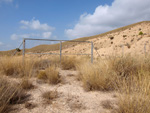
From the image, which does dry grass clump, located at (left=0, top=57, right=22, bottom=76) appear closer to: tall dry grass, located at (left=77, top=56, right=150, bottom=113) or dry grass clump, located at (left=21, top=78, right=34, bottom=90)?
dry grass clump, located at (left=21, top=78, right=34, bottom=90)

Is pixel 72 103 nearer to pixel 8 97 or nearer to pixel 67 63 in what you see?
pixel 8 97

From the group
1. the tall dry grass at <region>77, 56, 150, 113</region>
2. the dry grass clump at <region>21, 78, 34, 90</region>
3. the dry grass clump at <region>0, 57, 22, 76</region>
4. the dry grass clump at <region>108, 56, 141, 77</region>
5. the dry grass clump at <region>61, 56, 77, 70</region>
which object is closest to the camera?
the tall dry grass at <region>77, 56, 150, 113</region>

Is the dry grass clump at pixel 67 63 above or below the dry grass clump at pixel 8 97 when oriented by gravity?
above

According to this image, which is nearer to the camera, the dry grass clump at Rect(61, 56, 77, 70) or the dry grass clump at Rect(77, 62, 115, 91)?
the dry grass clump at Rect(77, 62, 115, 91)

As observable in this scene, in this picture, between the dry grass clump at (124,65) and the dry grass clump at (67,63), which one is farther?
the dry grass clump at (67,63)

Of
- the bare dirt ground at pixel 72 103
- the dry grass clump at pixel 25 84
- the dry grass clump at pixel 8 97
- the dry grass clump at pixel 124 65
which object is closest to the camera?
the dry grass clump at pixel 8 97

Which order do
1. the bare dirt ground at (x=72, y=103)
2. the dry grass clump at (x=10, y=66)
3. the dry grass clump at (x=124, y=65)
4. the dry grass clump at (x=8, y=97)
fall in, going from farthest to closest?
1. the dry grass clump at (x=10, y=66)
2. the dry grass clump at (x=124, y=65)
3. the bare dirt ground at (x=72, y=103)
4. the dry grass clump at (x=8, y=97)

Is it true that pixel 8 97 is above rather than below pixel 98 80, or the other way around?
below

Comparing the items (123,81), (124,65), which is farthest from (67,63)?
(123,81)

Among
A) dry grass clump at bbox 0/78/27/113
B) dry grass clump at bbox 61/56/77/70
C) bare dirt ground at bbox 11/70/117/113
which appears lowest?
bare dirt ground at bbox 11/70/117/113

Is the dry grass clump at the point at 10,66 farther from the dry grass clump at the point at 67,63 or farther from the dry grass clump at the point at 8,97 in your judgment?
the dry grass clump at the point at 67,63

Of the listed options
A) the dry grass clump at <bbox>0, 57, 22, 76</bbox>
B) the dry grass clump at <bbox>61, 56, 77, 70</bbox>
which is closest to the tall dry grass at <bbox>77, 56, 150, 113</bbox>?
the dry grass clump at <bbox>0, 57, 22, 76</bbox>

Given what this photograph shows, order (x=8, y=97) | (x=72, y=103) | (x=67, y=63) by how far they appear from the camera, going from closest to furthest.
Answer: (x=8, y=97) → (x=72, y=103) → (x=67, y=63)

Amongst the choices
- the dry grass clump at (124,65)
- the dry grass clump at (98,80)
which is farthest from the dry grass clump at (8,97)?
the dry grass clump at (124,65)
